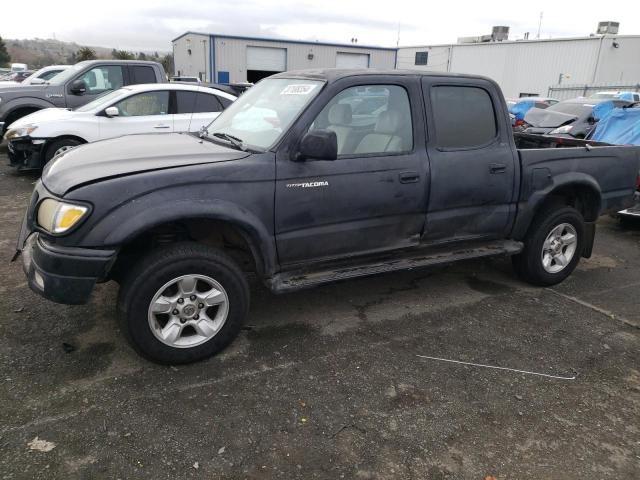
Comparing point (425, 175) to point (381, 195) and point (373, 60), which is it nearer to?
point (381, 195)

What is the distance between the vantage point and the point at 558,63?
→ 1350 inches

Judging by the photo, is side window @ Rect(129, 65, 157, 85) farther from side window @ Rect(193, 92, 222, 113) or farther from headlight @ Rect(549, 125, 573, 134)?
headlight @ Rect(549, 125, 573, 134)

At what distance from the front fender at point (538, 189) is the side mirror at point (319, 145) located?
206 cm

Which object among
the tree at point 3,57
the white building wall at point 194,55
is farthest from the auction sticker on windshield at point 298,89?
the tree at point 3,57

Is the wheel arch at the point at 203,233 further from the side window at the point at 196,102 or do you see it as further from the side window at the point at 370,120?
the side window at the point at 196,102

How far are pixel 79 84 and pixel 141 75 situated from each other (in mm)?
1195

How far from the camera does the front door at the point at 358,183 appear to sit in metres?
3.51

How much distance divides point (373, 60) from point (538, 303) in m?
38.8

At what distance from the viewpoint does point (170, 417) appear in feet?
9.47

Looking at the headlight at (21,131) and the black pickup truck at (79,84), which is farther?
the black pickup truck at (79,84)

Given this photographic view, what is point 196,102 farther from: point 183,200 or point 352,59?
point 352,59

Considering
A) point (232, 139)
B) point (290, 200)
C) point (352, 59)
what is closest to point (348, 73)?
point (232, 139)

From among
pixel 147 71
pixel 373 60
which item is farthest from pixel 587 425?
pixel 373 60

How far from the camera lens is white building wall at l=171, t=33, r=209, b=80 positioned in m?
36.0
